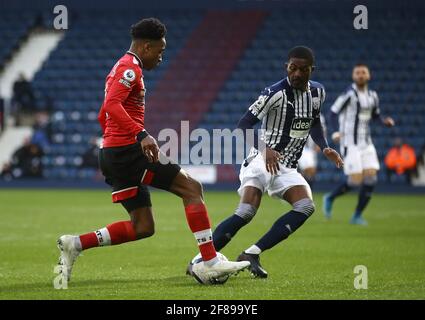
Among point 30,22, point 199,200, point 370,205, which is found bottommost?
point 370,205

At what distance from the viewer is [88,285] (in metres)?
7.00

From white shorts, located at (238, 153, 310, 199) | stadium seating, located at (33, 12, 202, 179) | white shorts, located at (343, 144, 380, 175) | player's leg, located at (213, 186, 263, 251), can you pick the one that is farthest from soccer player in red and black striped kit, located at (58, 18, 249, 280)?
stadium seating, located at (33, 12, 202, 179)

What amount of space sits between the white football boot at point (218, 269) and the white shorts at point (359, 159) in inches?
262

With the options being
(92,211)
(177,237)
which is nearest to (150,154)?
(177,237)

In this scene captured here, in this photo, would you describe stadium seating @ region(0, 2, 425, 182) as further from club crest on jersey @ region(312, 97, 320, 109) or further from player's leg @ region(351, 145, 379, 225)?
club crest on jersey @ region(312, 97, 320, 109)

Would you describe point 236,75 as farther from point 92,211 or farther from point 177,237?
point 177,237

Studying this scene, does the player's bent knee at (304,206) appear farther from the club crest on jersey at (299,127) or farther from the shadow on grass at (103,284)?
the shadow on grass at (103,284)

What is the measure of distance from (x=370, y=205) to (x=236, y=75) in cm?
1137

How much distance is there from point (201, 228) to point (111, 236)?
76cm

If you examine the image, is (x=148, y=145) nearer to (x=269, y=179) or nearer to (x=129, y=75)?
(x=129, y=75)

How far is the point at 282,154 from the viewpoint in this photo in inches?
312

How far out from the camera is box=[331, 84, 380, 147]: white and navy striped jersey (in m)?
13.3

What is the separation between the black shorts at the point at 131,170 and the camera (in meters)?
6.92

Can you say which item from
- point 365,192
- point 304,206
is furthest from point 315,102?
point 365,192
